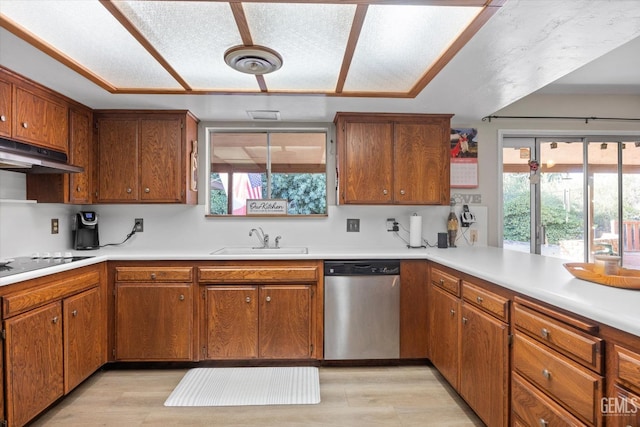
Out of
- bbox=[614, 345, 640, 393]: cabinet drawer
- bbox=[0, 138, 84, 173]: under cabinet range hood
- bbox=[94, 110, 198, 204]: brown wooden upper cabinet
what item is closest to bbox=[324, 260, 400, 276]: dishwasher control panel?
bbox=[94, 110, 198, 204]: brown wooden upper cabinet

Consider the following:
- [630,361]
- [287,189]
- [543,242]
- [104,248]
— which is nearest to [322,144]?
[287,189]

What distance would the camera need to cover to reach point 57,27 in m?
1.57

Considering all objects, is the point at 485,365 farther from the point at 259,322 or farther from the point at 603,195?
the point at 603,195

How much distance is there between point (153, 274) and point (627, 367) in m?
2.70

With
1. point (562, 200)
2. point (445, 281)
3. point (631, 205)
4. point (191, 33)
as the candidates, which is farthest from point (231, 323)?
point (631, 205)

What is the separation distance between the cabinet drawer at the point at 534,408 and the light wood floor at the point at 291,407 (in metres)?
0.53

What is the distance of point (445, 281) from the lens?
226 cm

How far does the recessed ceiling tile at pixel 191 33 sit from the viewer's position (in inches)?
56.7

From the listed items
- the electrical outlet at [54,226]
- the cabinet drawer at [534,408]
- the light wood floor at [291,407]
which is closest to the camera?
the cabinet drawer at [534,408]

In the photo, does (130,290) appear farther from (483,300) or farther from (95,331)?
(483,300)

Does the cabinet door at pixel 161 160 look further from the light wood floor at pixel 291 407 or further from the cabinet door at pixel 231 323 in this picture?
the light wood floor at pixel 291 407

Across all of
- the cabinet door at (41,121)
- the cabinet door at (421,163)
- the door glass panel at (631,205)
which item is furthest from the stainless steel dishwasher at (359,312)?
the door glass panel at (631,205)

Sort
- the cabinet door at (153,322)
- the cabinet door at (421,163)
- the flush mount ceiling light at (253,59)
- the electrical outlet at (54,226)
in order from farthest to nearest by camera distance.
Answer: the cabinet door at (421,163) < the electrical outlet at (54,226) < the cabinet door at (153,322) < the flush mount ceiling light at (253,59)

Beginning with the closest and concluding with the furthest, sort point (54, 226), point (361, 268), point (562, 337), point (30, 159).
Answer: point (562, 337) < point (30, 159) < point (361, 268) < point (54, 226)
